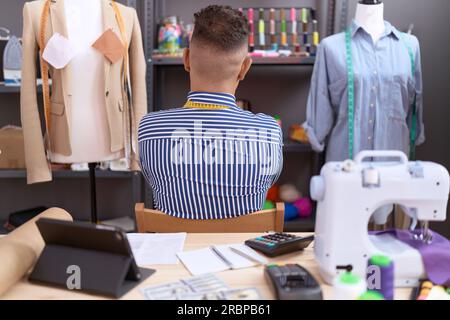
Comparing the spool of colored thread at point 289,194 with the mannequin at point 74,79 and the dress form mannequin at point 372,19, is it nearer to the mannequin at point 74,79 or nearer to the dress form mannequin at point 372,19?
the dress form mannequin at point 372,19

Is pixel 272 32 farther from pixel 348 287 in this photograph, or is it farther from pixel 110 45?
pixel 348 287

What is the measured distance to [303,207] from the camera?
301 centimetres

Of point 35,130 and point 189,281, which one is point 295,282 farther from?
point 35,130

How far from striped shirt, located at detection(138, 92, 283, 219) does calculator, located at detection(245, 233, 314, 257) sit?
220 mm

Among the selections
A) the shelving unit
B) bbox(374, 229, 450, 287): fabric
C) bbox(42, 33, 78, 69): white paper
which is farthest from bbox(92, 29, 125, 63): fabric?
bbox(374, 229, 450, 287): fabric

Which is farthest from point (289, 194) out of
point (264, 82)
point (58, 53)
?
point (58, 53)

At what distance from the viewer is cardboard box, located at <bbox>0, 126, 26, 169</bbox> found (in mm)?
2842

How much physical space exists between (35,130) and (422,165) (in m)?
1.85

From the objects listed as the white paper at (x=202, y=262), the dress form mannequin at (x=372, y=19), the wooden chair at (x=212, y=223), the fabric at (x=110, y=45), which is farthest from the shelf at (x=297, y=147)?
the white paper at (x=202, y=262)

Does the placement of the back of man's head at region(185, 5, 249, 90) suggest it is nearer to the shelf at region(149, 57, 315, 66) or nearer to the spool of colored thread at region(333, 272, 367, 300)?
the spool of colored thread at region(333, 272, 367, 300)

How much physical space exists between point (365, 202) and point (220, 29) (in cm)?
76

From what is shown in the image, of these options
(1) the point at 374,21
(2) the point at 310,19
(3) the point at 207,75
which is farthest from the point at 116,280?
(2) the point at 310,19

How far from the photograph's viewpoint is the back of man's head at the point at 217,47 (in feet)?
4.71
